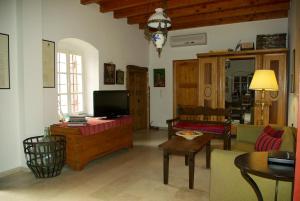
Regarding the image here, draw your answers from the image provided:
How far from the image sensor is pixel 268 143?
107 inches

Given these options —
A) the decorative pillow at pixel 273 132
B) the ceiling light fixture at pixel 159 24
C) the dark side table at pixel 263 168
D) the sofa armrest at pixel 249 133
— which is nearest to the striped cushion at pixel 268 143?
the decorative pillow at pixel 273 132

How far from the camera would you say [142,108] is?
7.03 metres

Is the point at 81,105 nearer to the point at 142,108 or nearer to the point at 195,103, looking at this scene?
the point at 142,108

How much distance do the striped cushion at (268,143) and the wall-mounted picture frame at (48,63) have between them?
324cm

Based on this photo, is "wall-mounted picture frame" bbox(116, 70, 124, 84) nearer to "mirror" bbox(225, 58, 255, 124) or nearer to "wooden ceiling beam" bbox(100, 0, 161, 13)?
"wooden ceiling beam" bbox(100, 0, 161, 13)

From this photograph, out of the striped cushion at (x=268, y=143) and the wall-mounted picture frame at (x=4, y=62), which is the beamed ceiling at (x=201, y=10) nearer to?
the wall-mounted picture frame at (x=4, y=62)

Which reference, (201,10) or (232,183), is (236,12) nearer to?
(201,10)

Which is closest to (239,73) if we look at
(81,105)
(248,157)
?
(81,105)

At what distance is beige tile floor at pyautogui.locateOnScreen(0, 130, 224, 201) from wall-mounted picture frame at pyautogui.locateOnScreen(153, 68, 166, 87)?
10.5ft

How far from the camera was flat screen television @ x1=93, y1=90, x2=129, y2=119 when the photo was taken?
14.7 feet

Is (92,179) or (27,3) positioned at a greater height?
(27,3)

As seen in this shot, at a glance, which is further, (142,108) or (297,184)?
(142,108)

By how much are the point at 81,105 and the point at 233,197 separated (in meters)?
3.80

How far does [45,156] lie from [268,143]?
282 cm
